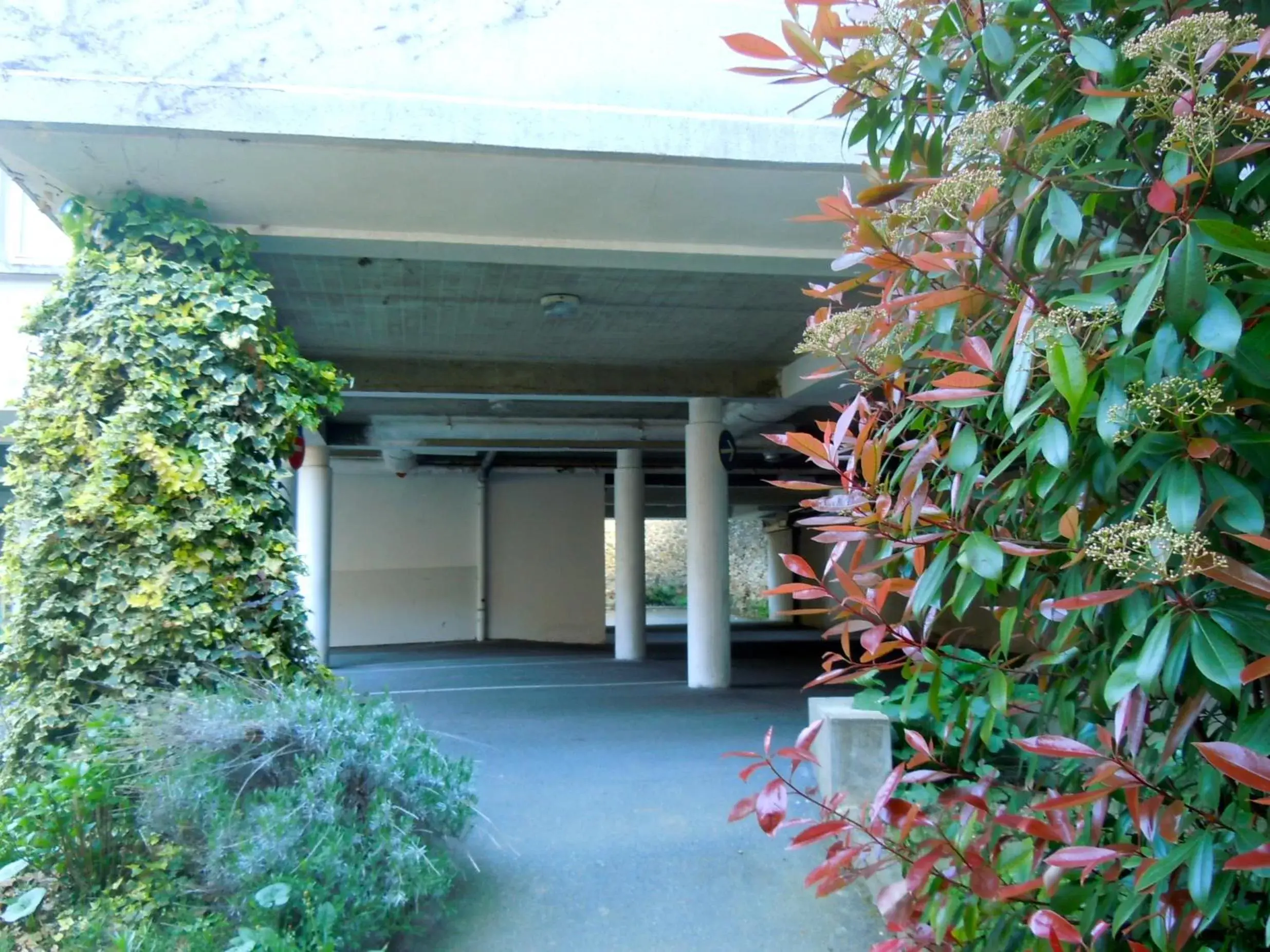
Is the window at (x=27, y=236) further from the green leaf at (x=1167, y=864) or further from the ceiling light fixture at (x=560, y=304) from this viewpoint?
the green leaf at (x=1167, y=864)

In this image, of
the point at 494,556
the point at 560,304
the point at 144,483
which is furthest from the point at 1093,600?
the point at 494,556

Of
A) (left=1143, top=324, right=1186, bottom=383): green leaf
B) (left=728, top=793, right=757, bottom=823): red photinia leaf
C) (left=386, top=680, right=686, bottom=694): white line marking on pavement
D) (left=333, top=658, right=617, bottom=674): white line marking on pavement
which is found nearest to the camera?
(left=1143, top=324, right=1186, bottom=383): green leaf

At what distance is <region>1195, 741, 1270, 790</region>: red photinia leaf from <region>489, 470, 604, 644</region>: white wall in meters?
18.2

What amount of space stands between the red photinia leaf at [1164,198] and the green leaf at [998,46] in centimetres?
41

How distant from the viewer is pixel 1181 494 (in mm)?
1200

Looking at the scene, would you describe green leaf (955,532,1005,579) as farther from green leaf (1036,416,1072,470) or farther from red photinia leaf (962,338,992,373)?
red photinia leaf (962,338,992,373)

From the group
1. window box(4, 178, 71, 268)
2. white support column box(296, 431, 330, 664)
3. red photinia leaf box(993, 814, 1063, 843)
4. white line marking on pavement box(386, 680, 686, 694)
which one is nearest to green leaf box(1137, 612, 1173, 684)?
red photinia leaf box(993, 814, 1063, 843)

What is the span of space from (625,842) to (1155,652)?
Result: 12.6 ft

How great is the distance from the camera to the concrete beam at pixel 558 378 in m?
9.88

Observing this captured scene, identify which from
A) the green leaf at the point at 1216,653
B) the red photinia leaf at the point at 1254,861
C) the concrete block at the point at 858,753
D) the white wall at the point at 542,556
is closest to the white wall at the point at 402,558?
the white wall at the point at 542,556

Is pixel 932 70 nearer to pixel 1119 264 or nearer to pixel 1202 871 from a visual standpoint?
pixel 1119 264

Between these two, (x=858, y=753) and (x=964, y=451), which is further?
(x=858, y=753)

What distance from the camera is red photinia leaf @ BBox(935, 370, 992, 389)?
54.6 inches

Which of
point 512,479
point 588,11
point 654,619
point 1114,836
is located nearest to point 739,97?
point 588,11
